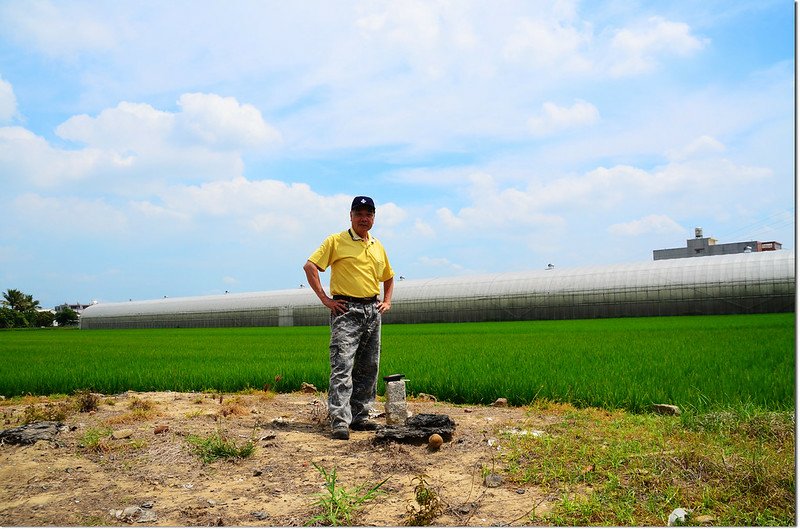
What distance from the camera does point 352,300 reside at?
564 centimetres

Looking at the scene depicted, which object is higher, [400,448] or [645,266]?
[645,266]

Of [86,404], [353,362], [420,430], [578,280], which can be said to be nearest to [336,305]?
[353,362]

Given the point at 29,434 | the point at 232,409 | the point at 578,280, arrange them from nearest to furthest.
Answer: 1. the point at 29,434
2. the point at 232,409
3. the point at 578,280

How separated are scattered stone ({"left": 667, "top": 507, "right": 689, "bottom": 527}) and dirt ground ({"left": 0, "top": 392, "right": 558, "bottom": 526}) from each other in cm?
61

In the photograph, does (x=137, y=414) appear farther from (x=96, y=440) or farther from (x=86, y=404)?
(x=96, y=440)

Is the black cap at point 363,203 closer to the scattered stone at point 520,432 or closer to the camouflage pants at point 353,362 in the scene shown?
the camouflage pants at point 353,362

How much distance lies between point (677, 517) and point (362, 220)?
340 cm

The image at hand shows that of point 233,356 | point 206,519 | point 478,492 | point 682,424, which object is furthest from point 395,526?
point 233,356

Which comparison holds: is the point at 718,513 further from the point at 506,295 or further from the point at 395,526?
the point at 506,295

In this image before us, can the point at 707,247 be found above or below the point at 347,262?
above

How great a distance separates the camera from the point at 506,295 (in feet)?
110

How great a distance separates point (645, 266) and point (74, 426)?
2877 centimetres

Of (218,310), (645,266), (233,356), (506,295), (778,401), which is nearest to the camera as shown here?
(778,401)

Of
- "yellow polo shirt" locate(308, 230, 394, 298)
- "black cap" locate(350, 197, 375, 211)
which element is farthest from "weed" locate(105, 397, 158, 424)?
"black cap" locate(350, 197, 375, 211)
